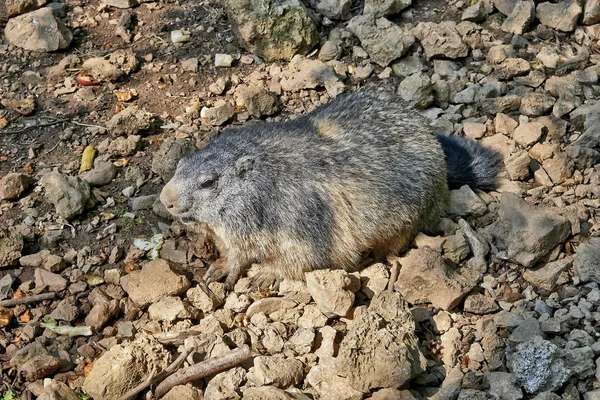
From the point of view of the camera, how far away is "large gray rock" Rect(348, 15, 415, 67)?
665cm

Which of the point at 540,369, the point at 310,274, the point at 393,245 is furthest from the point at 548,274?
the point at 310,274

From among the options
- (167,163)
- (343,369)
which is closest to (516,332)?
(343,369)

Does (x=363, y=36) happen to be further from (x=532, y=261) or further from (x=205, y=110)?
(x=532, y=261)

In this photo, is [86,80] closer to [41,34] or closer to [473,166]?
[41,34]

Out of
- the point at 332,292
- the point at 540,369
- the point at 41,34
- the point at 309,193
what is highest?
the point at 41,34

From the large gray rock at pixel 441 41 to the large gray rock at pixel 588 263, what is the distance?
2.48m

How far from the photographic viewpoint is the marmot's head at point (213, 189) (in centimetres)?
503

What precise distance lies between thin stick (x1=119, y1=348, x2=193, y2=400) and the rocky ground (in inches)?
1.9

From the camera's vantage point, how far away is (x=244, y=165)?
5020mm

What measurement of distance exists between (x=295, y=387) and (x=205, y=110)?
293 cm

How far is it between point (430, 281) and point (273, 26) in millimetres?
3118

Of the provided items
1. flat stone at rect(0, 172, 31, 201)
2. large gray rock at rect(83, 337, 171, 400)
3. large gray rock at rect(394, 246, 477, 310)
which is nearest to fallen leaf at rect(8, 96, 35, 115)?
flat stone at rect(0, 172, 31, 201)

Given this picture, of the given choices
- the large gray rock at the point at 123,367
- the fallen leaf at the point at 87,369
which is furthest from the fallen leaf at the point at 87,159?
the large gray rock at the point at 123,367

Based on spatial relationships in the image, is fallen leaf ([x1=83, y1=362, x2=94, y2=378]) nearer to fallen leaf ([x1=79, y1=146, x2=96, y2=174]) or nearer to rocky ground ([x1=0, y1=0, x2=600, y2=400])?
rocky ground ([x1=0, y1=0, x2=600, y2=400])
